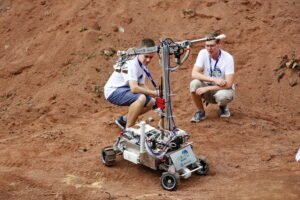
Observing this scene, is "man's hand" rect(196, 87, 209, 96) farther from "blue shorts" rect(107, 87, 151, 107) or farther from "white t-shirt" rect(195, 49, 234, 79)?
"blue shorts" rect(107, 87, 151, 107)

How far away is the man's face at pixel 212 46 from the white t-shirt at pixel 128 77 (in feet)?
3.82

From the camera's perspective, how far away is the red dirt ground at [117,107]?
5164 millimetres

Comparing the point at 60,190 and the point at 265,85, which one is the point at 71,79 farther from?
the point at 60,190

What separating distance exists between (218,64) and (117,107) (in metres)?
2.17

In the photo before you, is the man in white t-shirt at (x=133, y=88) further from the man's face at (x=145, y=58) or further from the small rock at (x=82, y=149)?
the small rock at (x=82, y=149)

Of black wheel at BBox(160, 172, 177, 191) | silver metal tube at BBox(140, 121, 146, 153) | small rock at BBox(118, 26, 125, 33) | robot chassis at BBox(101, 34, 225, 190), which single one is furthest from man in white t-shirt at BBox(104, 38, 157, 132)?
small rock at BBox(118, 26, 125, 33)

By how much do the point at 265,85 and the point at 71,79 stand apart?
138 inches

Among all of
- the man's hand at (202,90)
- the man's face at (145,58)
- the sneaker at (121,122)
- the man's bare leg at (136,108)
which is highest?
the man's face at (145,58)

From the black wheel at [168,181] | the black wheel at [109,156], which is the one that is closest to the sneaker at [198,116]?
the black wheel at [109,156]

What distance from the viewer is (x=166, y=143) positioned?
5184 millimetres

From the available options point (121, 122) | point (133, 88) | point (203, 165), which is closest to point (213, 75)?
point (121, 122)

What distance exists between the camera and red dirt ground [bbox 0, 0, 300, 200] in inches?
203

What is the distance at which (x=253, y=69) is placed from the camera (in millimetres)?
8938

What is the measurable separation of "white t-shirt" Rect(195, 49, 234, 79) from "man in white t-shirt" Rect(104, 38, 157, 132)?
4.01 feet
